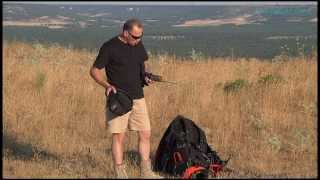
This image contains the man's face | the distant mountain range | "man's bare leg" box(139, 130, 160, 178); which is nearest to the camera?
the man's face

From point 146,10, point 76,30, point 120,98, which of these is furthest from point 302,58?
point 76,30

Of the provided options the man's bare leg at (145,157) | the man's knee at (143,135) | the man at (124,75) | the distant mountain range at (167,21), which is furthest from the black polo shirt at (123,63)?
the distant mountain range at (167,21)

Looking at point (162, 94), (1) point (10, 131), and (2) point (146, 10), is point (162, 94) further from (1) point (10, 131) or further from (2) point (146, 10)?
(2) point (146, 10)

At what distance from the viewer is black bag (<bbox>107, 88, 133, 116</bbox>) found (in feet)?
20.1

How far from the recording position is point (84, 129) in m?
9.27

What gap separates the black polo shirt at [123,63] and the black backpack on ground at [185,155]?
844 mm

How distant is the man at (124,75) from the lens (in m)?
6.11

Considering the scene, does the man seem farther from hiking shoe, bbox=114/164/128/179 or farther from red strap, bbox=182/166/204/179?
red strap, bbox=182/166/204/179

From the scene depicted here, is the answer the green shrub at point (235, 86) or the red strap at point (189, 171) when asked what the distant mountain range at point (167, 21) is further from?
the red strap at point (189, 171)

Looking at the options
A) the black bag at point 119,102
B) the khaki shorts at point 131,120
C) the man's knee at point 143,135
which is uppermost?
the black bag at point 119,102

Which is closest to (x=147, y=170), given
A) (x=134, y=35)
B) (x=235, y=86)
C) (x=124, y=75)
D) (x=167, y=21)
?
(x=124, y=75)

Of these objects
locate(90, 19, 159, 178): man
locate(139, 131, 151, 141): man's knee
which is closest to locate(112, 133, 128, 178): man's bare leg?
locate(90, 19, 159, 178): man

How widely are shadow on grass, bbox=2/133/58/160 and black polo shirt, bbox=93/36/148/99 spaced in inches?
74.1

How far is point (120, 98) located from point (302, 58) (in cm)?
849
